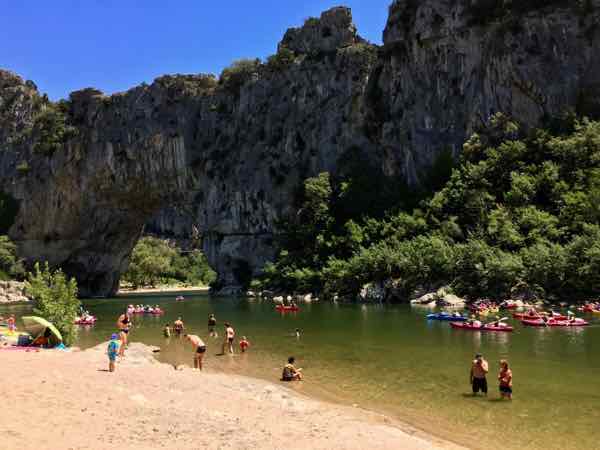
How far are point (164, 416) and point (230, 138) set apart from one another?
230ft

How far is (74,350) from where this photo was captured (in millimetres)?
19469

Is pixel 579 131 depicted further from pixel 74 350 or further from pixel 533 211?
pixel 74 350

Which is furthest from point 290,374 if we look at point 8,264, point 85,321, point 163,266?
point 163,266

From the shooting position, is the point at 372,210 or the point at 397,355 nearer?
the point at 397,355

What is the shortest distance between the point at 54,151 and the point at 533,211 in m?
64.4

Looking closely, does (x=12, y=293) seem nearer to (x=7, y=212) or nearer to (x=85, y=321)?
(x=7, y=212)

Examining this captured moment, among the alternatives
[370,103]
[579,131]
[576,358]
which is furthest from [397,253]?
[576,358]

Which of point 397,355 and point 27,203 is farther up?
point 27,203

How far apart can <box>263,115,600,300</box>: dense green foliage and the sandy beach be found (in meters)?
29.8

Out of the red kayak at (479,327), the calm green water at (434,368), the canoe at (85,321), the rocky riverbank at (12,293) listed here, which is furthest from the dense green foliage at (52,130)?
the red kayak at (479,327)

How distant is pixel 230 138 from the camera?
3083 inches

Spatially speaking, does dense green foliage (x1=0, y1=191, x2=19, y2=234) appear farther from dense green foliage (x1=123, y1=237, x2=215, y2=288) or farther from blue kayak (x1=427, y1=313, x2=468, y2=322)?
blue kayak (x1=427, y1=313, x2=468, y2=322)

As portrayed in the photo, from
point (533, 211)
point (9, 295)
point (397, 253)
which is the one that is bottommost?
point (9, 295)

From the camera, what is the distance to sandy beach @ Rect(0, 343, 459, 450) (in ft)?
28.9
